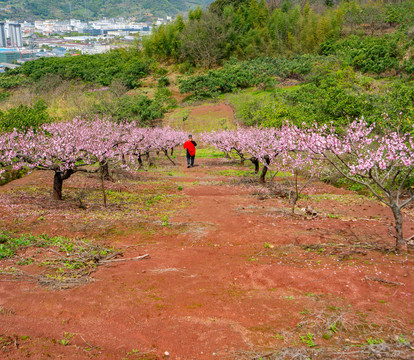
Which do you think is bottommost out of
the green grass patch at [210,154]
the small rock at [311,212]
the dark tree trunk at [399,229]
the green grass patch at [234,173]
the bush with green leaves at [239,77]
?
the green grass patch at [210,154]

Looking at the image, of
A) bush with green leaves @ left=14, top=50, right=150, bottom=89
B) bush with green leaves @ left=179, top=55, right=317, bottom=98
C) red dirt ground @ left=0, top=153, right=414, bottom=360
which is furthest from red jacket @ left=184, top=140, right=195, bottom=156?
bush with green leaves @ left=14, top=50, right=150, bottom=89

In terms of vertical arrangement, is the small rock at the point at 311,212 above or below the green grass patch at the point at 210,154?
above

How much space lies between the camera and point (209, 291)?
6023 millimetres

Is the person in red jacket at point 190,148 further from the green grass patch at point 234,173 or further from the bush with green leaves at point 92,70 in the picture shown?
the bush with green leaves at point 92,70

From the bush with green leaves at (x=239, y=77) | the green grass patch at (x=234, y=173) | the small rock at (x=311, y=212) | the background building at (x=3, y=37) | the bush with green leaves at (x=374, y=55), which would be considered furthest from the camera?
the background building at (x=3, y=37)

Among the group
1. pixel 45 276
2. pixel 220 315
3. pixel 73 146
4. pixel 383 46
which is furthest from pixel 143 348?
pixel 383 46

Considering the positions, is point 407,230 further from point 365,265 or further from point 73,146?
point 73,146

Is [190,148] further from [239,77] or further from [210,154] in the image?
[239,77]

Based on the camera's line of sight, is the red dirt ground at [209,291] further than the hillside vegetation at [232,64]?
No

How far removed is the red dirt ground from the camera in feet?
15.0

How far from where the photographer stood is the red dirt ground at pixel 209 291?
15.0 feet

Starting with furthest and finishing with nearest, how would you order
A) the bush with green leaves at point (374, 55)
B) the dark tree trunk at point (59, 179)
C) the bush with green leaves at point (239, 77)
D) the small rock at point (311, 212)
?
the bush with green leaves at point (239, 77)
the bush with green leaves at point (374, 55)
the dark tree trunk at point (59, 179)
the small rock at point (311, 212)

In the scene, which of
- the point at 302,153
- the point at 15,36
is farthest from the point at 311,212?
the point at 15,36

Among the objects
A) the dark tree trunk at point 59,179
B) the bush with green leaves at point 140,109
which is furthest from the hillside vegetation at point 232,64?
the dark tree trunk at point 59,179
